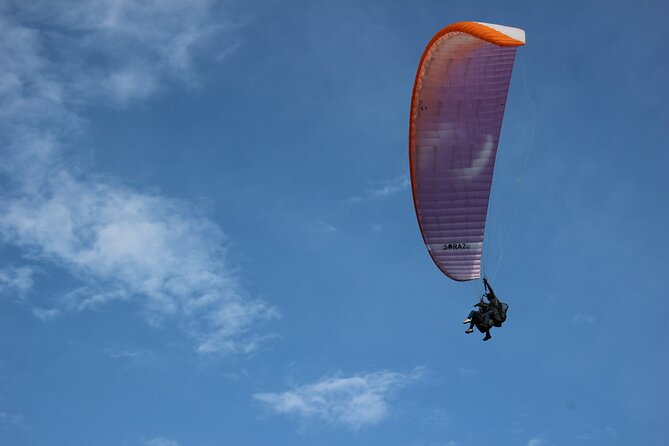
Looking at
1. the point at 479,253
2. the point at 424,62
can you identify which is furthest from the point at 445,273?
the point at 424,62

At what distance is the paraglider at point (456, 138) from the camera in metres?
39.4

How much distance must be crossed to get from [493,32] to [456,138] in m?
5.68

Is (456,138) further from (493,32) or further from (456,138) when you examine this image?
(493,32)

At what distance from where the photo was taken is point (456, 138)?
41.1 m

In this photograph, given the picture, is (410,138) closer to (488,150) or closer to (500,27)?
(488,150)

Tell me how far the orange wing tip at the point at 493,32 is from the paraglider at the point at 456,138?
7 cm

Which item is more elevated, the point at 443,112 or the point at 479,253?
the point at 443,112

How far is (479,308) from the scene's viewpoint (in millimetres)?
41719

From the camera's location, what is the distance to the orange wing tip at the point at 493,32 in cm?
3619

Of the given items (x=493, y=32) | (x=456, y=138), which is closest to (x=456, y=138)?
(x=456, y=138)

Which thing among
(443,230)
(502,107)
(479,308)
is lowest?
(479,308)

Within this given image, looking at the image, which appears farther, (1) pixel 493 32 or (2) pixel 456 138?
(2) pixel 456 138

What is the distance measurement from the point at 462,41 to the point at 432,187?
6344 millimetres

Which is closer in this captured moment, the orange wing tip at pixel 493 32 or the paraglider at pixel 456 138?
the orange wing tip at pixel 493 32
